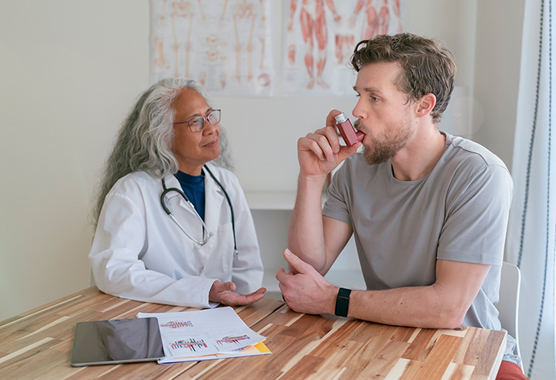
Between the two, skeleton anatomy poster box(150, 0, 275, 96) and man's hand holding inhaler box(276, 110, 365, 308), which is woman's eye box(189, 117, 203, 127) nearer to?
man's hand holding inhaler box(276, 110, 365, 308)

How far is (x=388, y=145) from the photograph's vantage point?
1537mm

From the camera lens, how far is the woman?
1805 millimetres

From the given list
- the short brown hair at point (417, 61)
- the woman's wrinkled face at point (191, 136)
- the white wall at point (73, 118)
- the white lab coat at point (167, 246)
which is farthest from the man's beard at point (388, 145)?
the white wall at point (73, 118)

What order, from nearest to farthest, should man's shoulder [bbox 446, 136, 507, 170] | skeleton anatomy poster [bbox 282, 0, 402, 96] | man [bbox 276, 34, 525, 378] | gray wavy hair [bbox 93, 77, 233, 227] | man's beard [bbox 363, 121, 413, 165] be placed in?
man [bbox 276, 34, 525, 378]
man's shoulder [bbox 446, 136, 507, 170]
man's beard [bbox 363, 121, 413, 165]
gray wavy hair [bbox 93, 77, 233, 227]
skeleton anatomy poster [bbox 282, 0, 402, 96]

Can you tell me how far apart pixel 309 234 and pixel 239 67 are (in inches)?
73.0

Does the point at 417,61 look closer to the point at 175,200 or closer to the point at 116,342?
the point at 175,200

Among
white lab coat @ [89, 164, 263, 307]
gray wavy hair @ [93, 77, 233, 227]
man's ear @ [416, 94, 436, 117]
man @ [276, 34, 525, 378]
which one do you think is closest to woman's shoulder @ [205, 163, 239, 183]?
white lab coat @ [89, 164, 263, 307]

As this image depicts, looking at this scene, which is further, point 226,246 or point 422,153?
point 226,246

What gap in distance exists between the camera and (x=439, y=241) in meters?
1.40

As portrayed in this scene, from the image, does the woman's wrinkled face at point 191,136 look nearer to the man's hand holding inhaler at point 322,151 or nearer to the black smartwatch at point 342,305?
the man's hand holding inhaler at point 322,151

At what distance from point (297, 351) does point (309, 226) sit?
0.52m

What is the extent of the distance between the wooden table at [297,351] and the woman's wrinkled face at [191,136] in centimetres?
78

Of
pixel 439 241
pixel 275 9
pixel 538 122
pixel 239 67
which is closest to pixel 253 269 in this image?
pixel 439 241

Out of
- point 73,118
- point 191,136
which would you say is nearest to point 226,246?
point 191,136
